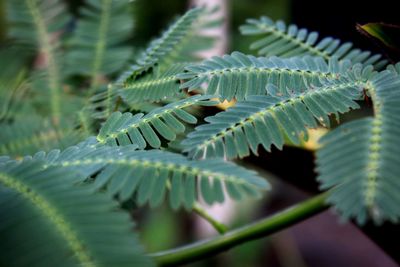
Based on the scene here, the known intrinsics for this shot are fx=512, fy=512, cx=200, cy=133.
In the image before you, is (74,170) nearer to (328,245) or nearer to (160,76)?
(160,76)

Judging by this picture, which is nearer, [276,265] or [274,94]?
[274,94]

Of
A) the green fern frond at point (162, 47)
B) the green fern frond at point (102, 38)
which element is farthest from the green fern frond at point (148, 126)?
the green fern frond at point (102, 38)

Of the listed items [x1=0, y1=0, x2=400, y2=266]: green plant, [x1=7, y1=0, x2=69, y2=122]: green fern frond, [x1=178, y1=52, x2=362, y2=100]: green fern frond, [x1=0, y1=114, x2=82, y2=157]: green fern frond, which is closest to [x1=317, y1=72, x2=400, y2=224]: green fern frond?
[x1=0, y1=0, x2=400, y2=266]: green plant

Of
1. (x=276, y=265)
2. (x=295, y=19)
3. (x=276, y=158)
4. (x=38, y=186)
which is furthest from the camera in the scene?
(x=276, y=265)

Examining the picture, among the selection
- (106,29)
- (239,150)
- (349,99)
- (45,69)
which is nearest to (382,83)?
(349,99)

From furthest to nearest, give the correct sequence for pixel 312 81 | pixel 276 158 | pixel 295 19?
pixel 295 19 → pixel 276 158 → pixel 312 81

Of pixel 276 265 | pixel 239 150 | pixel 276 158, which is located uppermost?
pixel 239 150

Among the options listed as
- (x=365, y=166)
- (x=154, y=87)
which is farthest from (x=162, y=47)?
(x=365, y=166)

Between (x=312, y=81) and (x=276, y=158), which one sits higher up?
(x=312, y=81)

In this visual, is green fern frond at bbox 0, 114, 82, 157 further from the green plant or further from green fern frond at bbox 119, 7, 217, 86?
green fern frond at bbox 119, 7, 217, 86
